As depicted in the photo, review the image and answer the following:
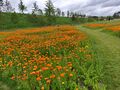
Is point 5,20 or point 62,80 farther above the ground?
point 62,80

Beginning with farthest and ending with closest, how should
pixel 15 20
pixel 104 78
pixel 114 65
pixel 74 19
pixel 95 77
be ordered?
pixel 74 19, pixel 15 20, pixel 114 65, pixel 104 78, pixel 95 77

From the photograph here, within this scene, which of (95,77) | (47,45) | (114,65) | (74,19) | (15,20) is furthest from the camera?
(74,19)

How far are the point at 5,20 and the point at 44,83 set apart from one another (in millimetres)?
98527

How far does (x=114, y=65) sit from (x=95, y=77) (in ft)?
9.30

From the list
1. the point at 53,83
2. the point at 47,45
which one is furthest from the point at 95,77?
the point at 47,45

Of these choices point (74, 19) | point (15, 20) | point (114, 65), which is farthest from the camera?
point (74, 19)

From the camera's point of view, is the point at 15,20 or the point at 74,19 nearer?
the point at 15,20

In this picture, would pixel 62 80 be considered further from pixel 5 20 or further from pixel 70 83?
pixel 5 20

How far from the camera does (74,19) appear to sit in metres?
131

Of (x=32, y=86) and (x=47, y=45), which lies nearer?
(x=32, y=86)

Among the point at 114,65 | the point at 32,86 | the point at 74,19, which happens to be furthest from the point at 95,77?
the point at 74,19

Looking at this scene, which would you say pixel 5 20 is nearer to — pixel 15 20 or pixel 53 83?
pixel 15 20

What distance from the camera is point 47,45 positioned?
1314cm

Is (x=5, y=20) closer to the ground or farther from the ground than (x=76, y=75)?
closer to the ground
